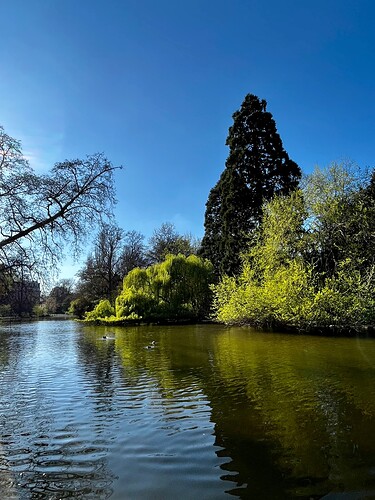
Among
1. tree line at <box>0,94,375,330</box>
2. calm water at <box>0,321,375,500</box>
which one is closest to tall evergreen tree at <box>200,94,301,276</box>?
tree line at <box>0,94,375,330</box>

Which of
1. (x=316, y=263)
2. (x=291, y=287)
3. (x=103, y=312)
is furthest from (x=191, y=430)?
(x=103, y=312)

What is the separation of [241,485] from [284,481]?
503 millimetres

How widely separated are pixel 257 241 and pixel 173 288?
502 inches

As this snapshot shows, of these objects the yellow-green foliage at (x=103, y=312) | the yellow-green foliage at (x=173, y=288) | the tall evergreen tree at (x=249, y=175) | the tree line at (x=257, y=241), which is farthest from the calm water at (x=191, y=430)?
the yellow-green foliage at (x=103, y=312)

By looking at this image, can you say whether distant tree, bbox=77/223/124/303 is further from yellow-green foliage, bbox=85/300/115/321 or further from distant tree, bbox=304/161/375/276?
distant tree, bbox=304/161/375/276

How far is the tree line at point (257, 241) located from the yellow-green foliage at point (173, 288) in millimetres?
94

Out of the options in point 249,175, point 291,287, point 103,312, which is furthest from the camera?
point 103,312

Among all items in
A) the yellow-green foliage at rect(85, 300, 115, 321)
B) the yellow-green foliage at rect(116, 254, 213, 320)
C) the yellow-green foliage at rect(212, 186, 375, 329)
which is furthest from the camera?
the yellow-green foliage at rect(85, 300, 115, 321)

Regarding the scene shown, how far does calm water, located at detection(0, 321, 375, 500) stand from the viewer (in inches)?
187

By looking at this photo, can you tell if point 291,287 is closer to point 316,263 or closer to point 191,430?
point 316,263

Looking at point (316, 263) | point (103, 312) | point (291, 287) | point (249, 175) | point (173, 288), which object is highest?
point (249, 175)

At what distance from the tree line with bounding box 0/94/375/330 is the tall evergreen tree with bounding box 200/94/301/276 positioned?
83mm

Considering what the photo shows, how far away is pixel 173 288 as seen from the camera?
37.8m

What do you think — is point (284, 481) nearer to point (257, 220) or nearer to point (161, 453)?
point (161, 453)
